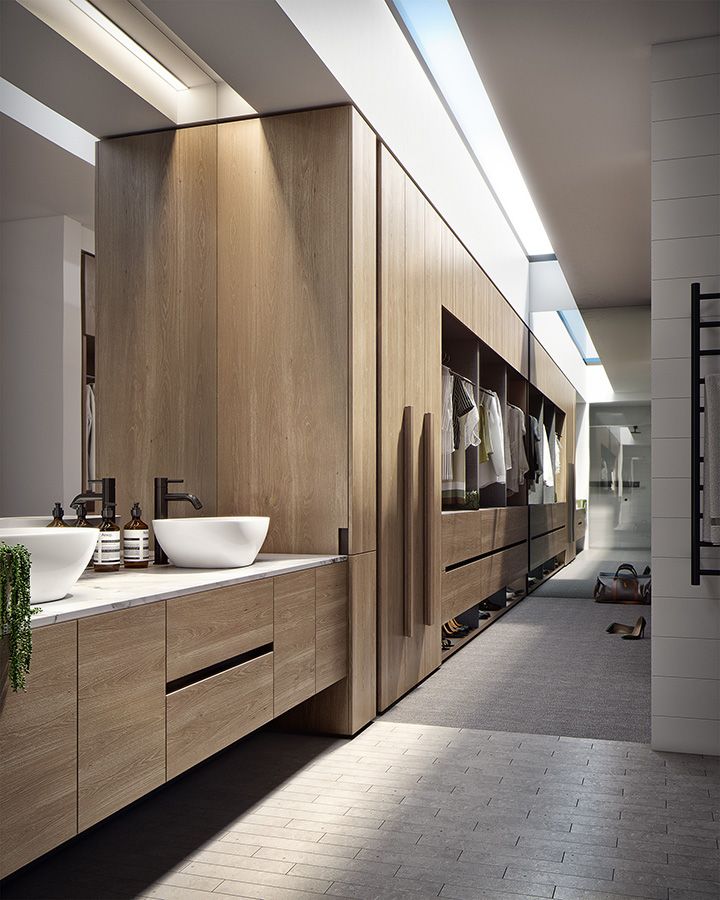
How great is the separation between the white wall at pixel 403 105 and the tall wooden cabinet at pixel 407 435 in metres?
0.17

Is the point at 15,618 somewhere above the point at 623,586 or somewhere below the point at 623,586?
above

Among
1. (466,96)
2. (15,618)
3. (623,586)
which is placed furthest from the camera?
(623,586)

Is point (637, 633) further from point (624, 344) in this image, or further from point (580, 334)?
point (580, 334)

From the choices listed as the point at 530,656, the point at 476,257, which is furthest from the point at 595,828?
the point at 476,257

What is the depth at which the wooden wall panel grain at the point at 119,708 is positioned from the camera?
1919 millimetres

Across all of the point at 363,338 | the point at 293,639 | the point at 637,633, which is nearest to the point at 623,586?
the point at 637,633

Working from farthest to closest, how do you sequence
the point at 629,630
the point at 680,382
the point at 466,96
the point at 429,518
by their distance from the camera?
the point at 629,630 → the point at 466,96 → the point at 429,518 → the point at 680,382

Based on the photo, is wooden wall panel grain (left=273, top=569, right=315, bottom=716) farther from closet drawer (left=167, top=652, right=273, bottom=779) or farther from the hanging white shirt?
the hanging white shirt

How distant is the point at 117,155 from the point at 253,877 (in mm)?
2762

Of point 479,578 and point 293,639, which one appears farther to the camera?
point 479,578

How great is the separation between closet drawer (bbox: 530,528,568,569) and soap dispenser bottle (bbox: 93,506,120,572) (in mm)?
5066

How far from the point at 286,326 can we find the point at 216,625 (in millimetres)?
1458

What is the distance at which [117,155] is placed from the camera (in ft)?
12.2

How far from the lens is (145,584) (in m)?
2.44
